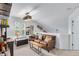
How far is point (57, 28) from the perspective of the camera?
78.0 inches

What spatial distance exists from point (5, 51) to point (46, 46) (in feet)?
2.46

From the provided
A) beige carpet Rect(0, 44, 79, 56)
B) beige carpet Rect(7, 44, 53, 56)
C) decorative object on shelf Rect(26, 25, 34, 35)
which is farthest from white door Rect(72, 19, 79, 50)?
decorative object on shelf Rect(26, 25, 34, 35)

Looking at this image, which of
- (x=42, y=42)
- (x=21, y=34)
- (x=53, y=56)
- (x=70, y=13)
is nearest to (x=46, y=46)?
(x=42, y=42)

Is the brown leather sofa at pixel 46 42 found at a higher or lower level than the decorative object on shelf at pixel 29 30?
lower

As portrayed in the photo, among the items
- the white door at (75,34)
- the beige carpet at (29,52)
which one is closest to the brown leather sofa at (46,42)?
the beige carpet at (29,52)

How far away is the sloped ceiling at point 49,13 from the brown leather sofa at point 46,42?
0.15 metres

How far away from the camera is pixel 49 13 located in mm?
1986

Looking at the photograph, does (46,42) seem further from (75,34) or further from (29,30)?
(75,34)

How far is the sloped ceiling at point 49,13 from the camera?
77.0 inches

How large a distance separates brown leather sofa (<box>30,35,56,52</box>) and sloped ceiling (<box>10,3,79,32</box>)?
0.50ft

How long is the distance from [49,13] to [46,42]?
21.2 inches

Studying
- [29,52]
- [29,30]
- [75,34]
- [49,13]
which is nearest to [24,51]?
[29,52]

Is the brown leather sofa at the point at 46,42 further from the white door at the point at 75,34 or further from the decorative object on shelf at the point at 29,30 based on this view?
the white door at the point at 75,34

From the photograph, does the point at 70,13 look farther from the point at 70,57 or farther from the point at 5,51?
the point at 5,51
